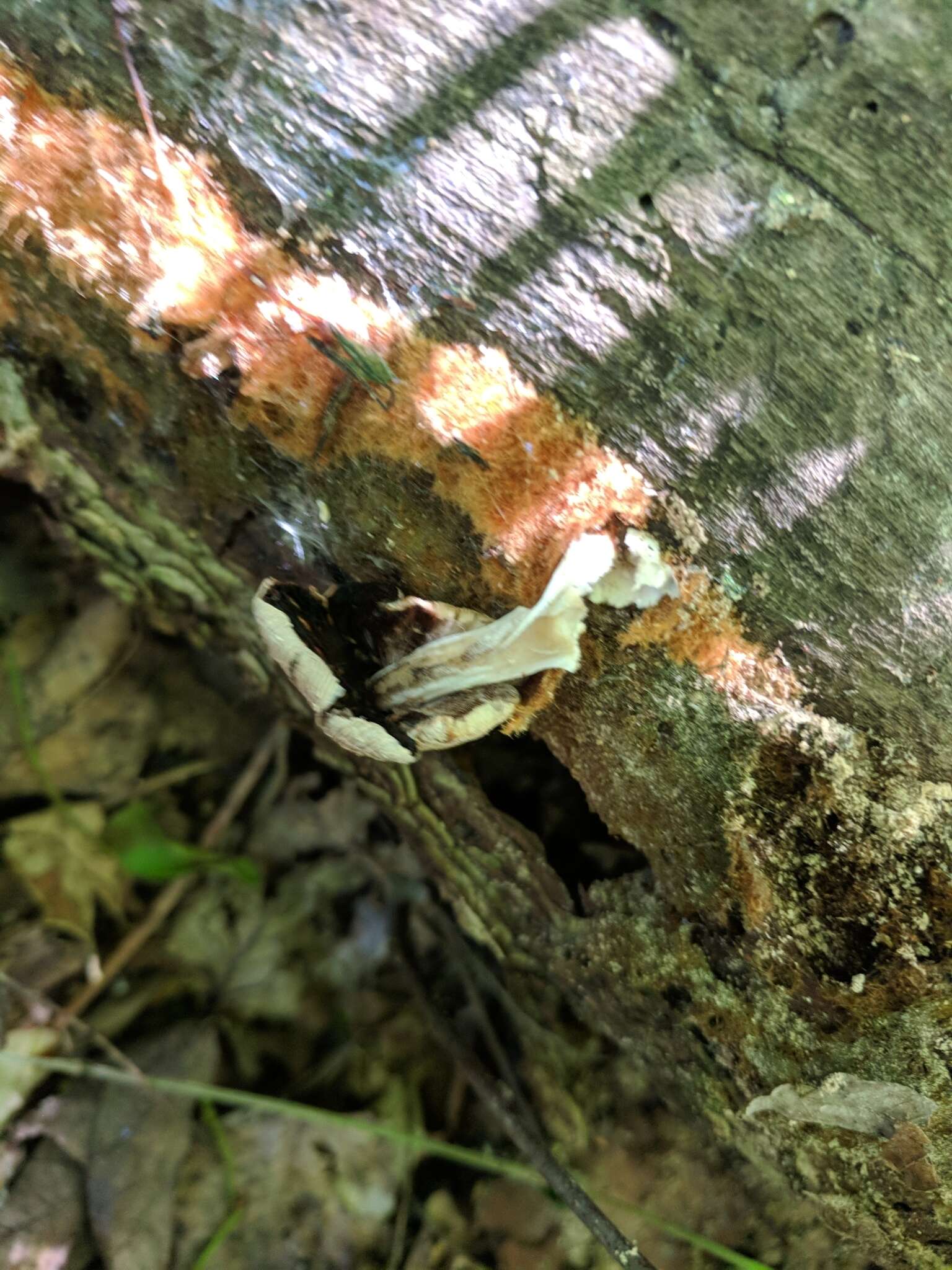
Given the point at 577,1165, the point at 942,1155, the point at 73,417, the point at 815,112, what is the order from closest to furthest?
1. the point at 815,112
2. the point at 942,1155
3. the point at 73,417
4. the point at 577,1165

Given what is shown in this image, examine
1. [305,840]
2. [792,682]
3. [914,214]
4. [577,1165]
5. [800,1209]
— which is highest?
[914,214]

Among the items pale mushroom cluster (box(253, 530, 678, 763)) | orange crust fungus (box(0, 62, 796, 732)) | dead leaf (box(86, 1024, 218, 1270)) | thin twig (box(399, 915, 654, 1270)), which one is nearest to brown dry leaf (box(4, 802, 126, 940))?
dead leaf (box(86, 1024, 218, 1270))

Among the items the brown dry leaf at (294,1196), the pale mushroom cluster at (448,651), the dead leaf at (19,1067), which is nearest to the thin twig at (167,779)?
the dead leaf at (19,1067)

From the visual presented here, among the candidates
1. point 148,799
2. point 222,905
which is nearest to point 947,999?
point 222,905

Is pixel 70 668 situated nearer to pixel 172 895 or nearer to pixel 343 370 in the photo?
pixel 172 895

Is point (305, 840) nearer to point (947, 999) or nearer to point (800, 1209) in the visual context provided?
point (800, 1209)

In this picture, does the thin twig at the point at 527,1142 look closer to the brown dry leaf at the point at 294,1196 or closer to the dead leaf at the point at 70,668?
the brown dry leaf at the point at 294,1196
